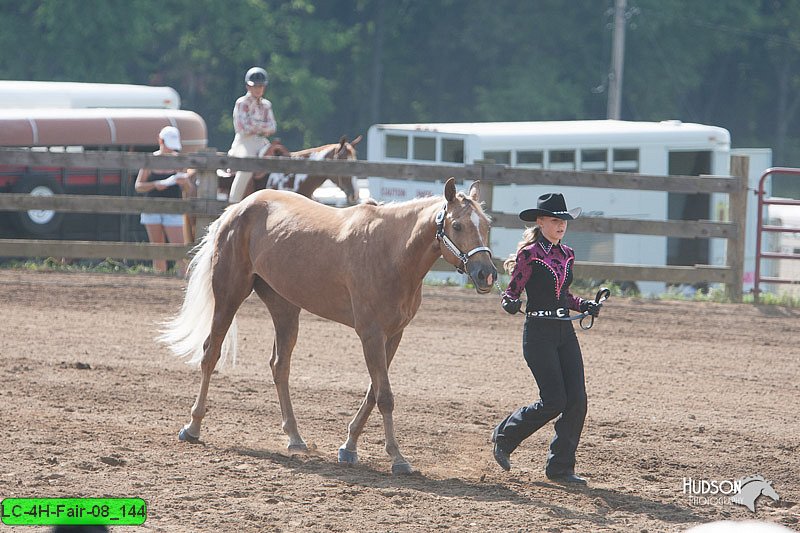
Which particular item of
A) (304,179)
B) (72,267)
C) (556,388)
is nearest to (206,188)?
(304,179)

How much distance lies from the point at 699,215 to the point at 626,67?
26.4 m

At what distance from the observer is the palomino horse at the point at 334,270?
6.11m

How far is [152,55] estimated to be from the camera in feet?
140

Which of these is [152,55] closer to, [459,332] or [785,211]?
[785,211]

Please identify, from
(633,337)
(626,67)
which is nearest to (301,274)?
(633,337)

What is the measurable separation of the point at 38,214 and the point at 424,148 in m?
6.34

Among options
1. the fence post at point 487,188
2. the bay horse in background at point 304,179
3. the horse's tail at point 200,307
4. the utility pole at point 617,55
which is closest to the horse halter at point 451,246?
the horse's tail at point 200,307

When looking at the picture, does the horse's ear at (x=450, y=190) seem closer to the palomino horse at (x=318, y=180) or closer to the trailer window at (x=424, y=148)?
the palomino horse at (x=318, y=180)

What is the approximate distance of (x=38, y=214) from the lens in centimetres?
1689

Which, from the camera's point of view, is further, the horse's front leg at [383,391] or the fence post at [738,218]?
the fence post at [738,218]

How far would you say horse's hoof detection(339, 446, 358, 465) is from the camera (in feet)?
21.1

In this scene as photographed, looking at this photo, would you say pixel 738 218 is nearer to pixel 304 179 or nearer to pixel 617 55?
pixel 304 179

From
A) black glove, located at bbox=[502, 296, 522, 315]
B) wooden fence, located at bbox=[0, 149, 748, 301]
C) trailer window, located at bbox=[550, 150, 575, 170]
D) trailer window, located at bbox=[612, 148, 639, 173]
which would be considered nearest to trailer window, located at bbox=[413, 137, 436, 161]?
trailer window, located at bbox=[550, 150, 575, 170]

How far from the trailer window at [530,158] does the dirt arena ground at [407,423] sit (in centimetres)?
650
